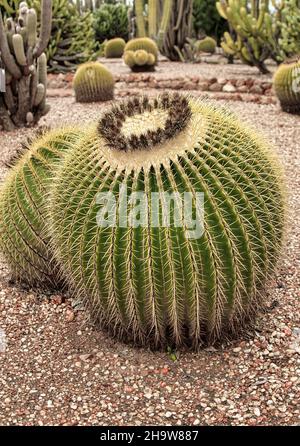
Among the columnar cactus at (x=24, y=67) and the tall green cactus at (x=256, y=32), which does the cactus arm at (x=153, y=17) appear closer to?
the tall green cactus at (x=256, y=32)

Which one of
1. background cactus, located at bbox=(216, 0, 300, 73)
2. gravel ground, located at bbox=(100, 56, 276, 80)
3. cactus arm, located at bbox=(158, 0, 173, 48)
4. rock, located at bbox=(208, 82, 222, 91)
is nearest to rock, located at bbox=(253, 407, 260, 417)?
rock, located at bbox=(208, 82, 222, 91)

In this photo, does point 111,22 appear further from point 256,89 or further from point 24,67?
point 24,67

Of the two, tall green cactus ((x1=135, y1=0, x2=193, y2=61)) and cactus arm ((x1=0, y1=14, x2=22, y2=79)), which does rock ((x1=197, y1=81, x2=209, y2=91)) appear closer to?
cactus arm ((x1=0, y1=14, x2=22, y2=79))

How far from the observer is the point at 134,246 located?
2434mm

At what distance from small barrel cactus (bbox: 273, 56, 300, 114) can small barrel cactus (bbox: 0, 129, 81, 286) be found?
5110 mm

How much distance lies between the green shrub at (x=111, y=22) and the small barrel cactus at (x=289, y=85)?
14.4 m

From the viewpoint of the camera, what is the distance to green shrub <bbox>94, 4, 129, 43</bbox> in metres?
21.1

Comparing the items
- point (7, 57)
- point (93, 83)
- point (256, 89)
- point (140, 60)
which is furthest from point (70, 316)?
point (140, 60)

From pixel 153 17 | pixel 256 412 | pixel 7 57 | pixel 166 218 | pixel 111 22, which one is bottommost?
pixel 111 22

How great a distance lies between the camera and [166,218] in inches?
93.7

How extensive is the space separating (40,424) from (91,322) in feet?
2.38

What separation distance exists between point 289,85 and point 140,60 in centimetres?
621

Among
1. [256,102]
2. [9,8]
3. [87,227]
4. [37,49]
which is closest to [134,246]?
[87,227]

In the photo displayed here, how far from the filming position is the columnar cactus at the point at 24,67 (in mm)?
6730
